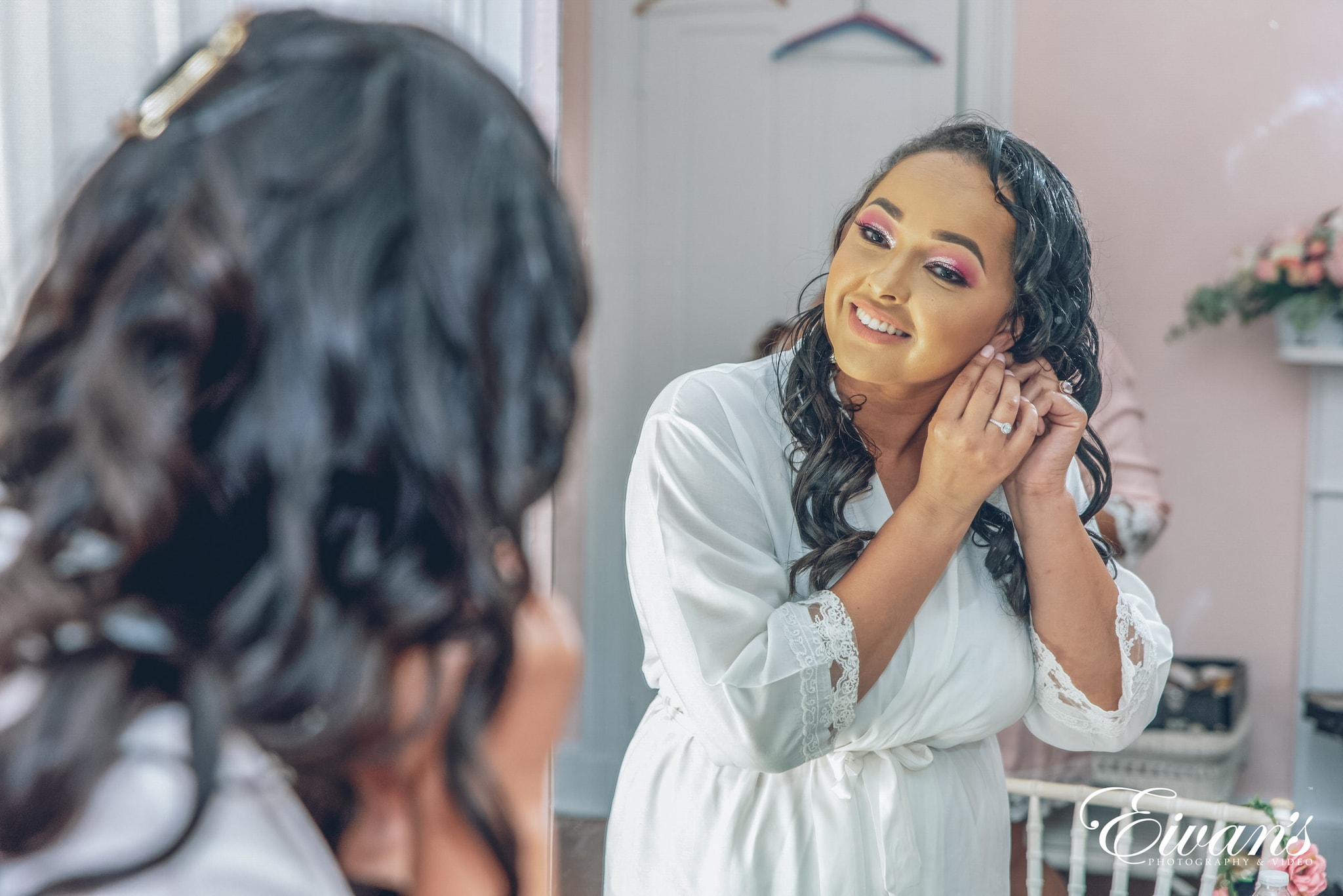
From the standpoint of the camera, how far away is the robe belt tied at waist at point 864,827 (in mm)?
1016

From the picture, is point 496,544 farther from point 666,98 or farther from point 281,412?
point 666,98

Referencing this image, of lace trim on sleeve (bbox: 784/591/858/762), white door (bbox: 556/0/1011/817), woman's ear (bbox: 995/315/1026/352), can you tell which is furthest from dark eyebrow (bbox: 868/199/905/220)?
white door (bbox: 556/0/1011/817)

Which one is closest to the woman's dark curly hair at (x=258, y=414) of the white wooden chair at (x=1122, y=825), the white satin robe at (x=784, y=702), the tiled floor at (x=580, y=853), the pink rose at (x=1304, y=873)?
the white satin robe at (x=784, y=702)

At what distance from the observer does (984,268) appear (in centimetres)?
102

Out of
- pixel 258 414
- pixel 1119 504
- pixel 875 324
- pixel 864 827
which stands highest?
pixel 258 414

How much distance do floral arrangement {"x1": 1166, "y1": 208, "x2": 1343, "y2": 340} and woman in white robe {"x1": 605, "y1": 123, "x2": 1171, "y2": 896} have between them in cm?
163

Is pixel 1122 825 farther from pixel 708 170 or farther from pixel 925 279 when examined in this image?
pixel 708 170

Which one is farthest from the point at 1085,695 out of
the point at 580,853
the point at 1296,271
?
the point at 580,853

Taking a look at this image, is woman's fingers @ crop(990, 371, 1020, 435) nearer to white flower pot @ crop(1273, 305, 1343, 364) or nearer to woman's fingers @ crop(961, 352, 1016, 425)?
woman's fingers @ crop(961, 352, 1016, 425)

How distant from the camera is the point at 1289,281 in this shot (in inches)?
96.5

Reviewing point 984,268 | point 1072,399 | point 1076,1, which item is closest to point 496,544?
point 984,268

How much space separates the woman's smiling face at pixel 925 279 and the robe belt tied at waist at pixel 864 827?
1.22ft

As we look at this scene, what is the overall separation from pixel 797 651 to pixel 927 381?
1.04 ft

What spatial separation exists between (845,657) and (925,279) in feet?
1.15
